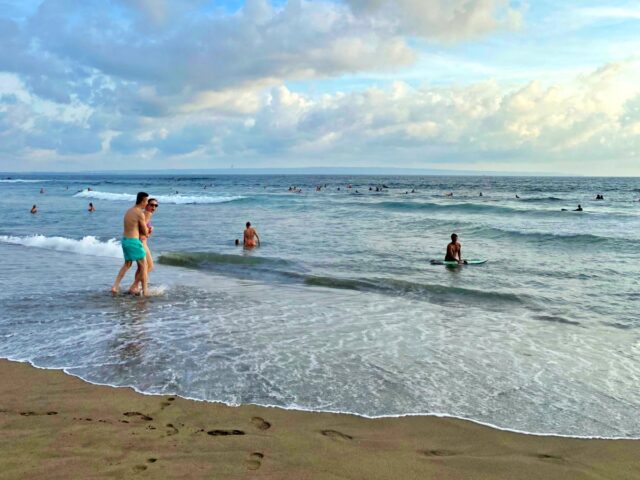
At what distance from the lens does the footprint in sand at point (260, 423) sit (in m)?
4.20

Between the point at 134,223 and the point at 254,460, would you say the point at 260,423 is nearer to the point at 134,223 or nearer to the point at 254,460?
the point at 254,460

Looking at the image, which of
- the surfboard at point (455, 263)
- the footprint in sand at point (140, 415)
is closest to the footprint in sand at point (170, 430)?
the footprint in sand at point (140, 415)

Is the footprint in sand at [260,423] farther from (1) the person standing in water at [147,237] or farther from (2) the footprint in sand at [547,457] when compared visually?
(1) the person standing in water at [147,237]

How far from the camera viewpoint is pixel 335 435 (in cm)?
411

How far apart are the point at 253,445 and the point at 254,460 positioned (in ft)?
0.83

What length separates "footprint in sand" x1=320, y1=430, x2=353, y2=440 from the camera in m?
4.06

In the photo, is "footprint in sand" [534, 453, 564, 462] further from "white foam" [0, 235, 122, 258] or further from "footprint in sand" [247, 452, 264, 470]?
"white foam" [0, 235, 122, 258]

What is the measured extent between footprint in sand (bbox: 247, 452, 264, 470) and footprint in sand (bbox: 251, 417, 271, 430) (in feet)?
1.65

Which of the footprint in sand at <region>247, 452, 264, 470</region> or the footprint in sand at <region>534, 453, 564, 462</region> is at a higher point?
the footprint in sand at <region>247, 452, 264, 470</region>

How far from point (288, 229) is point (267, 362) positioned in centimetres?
1987

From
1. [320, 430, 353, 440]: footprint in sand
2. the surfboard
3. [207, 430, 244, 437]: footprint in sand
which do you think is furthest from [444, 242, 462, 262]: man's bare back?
[207, 430, 244, 437]: footprint in sand

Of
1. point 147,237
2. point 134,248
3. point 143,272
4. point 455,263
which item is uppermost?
point 147,237

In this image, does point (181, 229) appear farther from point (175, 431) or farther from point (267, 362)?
point (175, 431)

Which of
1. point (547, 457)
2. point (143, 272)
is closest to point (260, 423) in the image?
point (547, 457)
